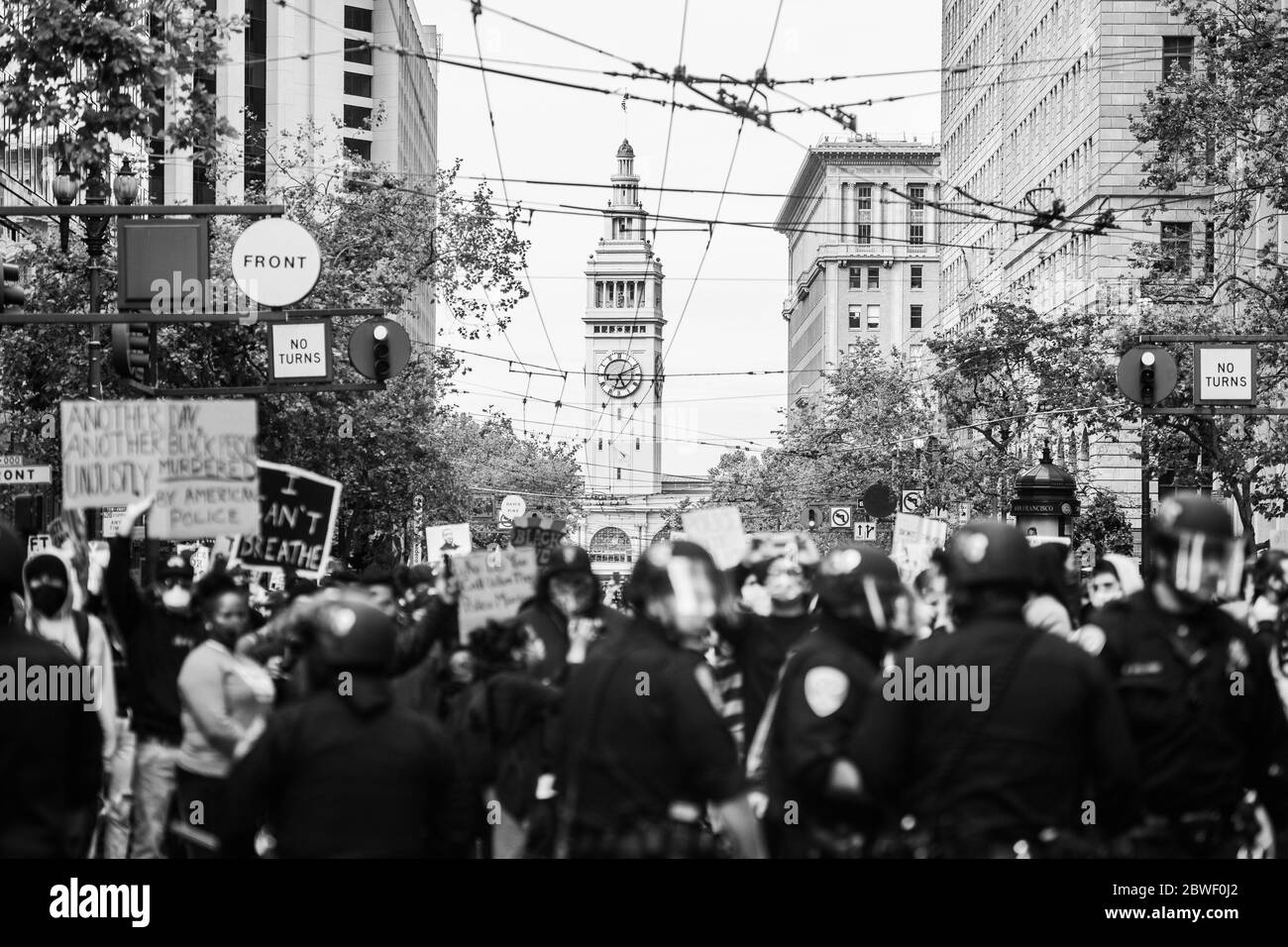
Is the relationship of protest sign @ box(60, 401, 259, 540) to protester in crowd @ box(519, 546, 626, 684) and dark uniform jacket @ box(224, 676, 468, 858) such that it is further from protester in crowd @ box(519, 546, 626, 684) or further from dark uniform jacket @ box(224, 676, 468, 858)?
dark uniform jacket @ box(224, 676, 468, 858)

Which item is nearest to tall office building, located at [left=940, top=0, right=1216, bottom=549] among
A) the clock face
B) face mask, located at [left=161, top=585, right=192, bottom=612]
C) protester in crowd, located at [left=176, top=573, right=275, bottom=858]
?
face mask, located at [left=161, top=585, right=192, bottom=612]

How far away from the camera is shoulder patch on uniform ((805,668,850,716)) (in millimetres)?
6598

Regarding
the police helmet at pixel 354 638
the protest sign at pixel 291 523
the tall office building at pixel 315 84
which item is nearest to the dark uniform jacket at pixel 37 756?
the police helmet at pixel 354 638

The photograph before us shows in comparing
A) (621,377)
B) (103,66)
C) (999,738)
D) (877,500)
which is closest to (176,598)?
(999,738)

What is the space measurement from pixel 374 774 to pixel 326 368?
18220mm

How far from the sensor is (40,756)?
658 centimetres

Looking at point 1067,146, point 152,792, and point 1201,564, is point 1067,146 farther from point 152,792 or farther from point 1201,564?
point 1201,564

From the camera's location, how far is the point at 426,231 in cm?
3794

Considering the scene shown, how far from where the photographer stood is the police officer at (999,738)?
573 cm

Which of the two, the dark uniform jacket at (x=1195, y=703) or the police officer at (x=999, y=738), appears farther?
the dark uniform jacket at (x=1195, y=703)

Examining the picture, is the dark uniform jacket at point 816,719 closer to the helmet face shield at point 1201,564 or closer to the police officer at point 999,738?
the police officer at point 999,738

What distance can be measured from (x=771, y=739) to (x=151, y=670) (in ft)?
14.1

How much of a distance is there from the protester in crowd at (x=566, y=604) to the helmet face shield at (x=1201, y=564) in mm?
4147

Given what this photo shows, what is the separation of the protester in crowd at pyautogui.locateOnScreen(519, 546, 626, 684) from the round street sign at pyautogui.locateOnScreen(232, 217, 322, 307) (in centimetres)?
1016
